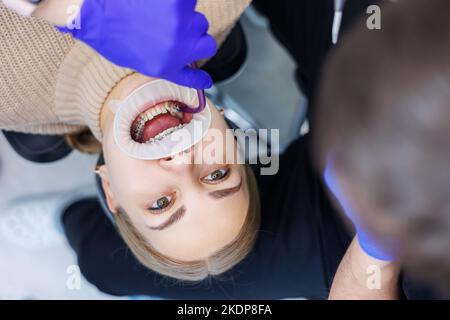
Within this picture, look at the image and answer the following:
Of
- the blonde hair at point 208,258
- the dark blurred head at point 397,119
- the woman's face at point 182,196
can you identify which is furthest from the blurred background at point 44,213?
the dark blurred head at point 397,119

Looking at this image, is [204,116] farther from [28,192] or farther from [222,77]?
[28,192]

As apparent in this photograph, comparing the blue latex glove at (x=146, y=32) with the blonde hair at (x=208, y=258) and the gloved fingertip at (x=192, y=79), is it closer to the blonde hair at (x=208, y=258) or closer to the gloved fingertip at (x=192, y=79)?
the gloved fingertip at (x=192, y=79)

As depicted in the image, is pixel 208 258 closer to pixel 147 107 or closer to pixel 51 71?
pixel 147 107

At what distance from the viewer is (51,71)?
0.86 metres

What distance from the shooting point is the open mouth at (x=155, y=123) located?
804 mm

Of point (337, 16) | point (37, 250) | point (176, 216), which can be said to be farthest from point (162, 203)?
point (37, 250)

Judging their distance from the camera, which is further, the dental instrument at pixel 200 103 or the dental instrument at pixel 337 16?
the dental instrument at pixel 337 16

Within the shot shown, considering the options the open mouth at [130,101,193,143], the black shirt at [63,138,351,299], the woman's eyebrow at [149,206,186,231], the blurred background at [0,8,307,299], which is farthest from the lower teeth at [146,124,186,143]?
the blurred background at [0,8,307,299]

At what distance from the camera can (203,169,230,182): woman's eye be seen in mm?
831

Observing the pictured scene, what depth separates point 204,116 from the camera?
800mm

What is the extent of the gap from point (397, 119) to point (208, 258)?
1.67 ft
